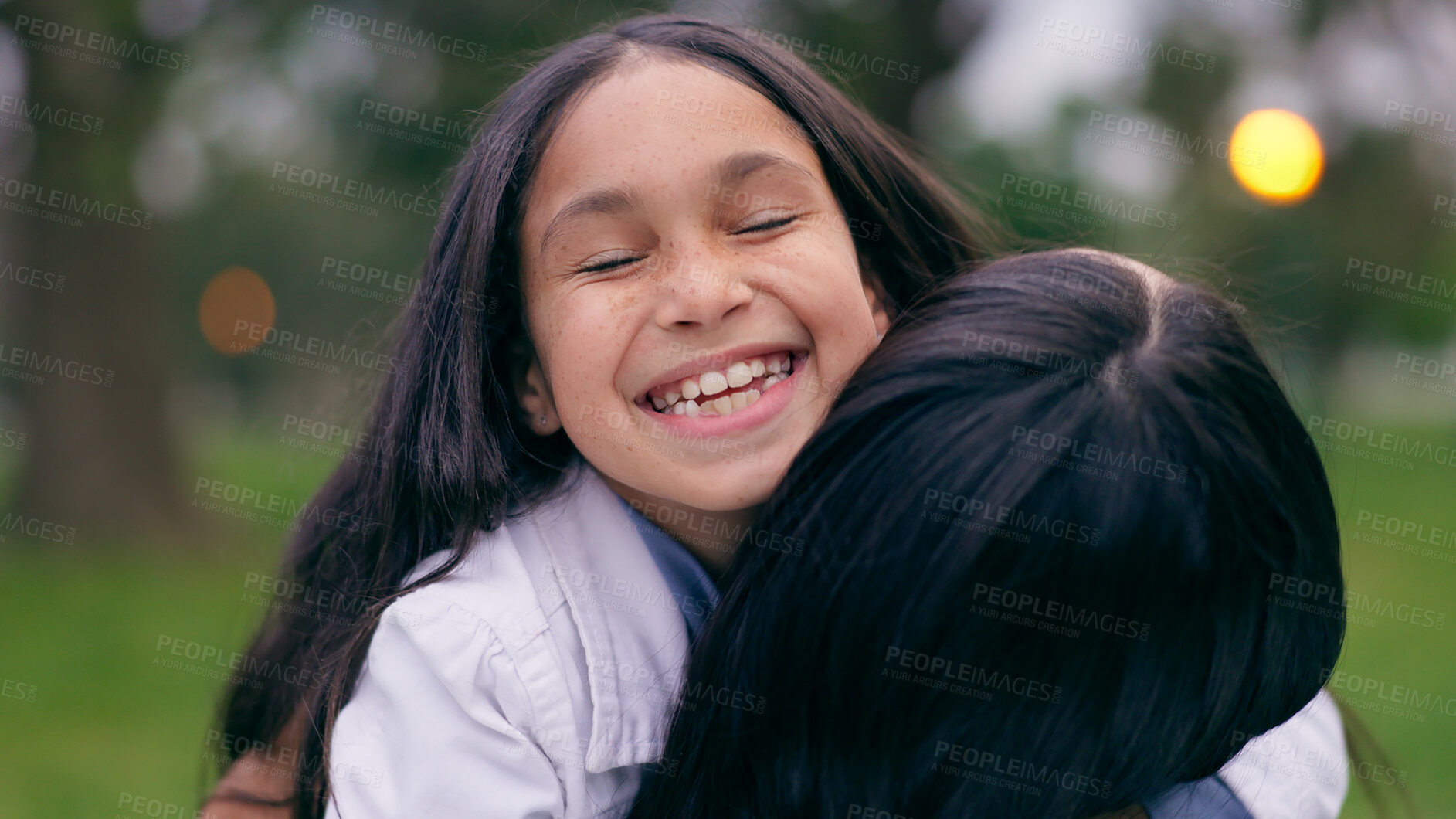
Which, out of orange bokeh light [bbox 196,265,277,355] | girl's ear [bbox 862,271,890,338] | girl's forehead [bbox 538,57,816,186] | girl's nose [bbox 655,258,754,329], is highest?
girl's forehead [bbox 538,57,816,186]

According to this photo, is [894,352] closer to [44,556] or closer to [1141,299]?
[1141,299]

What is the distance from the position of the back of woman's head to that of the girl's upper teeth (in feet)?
0.75

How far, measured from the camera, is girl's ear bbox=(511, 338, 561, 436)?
1920 millimetres

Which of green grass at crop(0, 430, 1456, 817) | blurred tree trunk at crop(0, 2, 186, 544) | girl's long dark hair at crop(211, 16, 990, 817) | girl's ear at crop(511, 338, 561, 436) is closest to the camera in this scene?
girl's long dark hair at crop(211, 16, 990, 817)

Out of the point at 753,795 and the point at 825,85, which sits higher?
the point at 825,85

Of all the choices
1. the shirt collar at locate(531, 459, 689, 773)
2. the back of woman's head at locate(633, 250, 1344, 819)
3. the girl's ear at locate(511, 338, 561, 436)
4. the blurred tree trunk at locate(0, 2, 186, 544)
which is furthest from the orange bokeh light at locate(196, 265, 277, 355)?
the back of woman's head at locate(633, 250, 1344, 819)

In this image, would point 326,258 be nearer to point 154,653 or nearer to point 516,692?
point 154,653

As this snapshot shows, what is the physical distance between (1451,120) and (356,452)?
26.6 ft

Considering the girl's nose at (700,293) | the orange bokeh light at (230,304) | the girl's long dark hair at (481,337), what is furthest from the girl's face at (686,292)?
the orange bokeh light at (230,304)

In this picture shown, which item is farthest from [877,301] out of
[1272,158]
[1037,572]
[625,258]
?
[1272,158]

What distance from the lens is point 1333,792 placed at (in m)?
1.83

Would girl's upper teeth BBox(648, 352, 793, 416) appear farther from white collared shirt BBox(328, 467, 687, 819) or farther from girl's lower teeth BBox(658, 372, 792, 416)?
white collared shirt BBox(328, 467, 687, 819)

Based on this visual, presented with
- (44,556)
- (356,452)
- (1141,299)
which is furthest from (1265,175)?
(44,556)

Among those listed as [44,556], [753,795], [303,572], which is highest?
[753,795]
